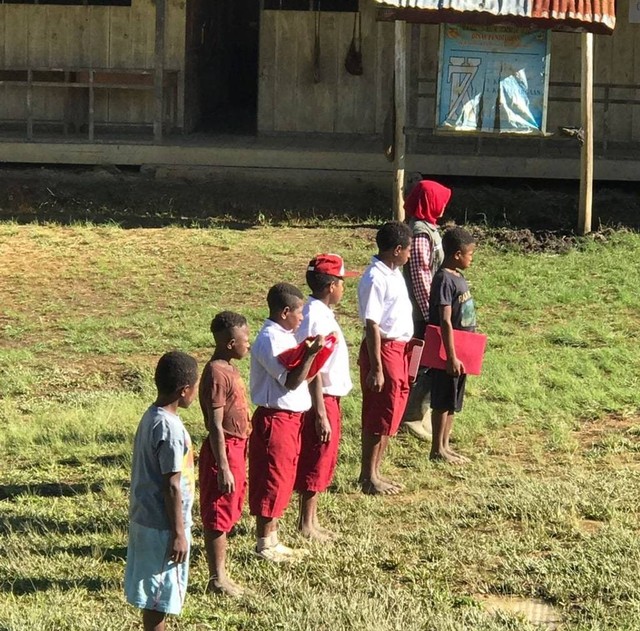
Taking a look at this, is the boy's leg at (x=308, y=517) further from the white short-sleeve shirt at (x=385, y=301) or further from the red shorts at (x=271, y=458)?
the white short-sleeve shirt at (x=385, y=301)

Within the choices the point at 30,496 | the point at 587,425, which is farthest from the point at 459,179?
the point at 30,496

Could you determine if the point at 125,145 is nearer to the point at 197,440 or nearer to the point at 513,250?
the point at 513,250

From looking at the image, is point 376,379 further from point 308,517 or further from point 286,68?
point 286,68

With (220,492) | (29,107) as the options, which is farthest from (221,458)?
(29,107)

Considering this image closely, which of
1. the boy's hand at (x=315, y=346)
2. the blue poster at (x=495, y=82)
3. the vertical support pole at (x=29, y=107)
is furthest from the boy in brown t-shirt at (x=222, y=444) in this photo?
the vertical support pole at (x=29, y=107)

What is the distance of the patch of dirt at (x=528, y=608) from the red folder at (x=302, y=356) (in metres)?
1.27

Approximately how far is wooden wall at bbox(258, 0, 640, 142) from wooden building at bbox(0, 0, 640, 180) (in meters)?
0.01

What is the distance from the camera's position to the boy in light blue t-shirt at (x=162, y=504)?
4.86m

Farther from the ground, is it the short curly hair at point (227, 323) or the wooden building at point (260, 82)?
the wooden building at point (260, 82)

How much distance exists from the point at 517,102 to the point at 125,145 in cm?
524

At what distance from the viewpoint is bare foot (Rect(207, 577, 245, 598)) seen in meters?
5.59

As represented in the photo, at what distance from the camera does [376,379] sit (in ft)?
22.5

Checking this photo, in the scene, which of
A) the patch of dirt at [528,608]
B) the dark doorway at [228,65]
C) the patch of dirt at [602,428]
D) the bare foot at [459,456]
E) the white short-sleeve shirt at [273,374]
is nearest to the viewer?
the patch of dirt at [528,608]

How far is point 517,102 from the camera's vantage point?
13555 mm
